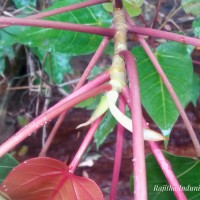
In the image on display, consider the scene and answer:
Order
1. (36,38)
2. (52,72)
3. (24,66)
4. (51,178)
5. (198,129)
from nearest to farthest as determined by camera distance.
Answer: (51,178), (36,38), (52,72), (198,129), (24,66)

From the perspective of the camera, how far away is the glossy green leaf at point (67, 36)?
88cm

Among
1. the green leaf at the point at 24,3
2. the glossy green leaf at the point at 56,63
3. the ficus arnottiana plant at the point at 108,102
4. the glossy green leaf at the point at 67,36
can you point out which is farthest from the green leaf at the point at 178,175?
the green leaf at the point at 24,3

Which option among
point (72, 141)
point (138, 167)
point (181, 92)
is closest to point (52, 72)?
point (72, 141)

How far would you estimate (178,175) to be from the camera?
2.45ft

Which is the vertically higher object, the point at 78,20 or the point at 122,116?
the point at 78,20

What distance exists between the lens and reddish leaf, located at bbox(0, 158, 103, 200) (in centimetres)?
52

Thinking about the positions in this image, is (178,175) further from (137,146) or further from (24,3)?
(24,3)

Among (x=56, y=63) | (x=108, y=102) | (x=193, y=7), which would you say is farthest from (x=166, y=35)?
(x=56, y=63)

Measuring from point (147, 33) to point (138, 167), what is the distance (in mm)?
332

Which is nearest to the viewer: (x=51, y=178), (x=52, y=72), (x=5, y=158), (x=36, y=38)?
(x=51, y=178)

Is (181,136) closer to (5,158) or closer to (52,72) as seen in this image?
(52,72)

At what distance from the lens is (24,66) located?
6.40ft

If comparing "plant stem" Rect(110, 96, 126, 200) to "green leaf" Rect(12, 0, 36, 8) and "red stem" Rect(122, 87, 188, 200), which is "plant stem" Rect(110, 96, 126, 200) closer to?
"red stem" Rect(122, 87, 188, 200)

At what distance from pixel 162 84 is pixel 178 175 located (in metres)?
0.26
